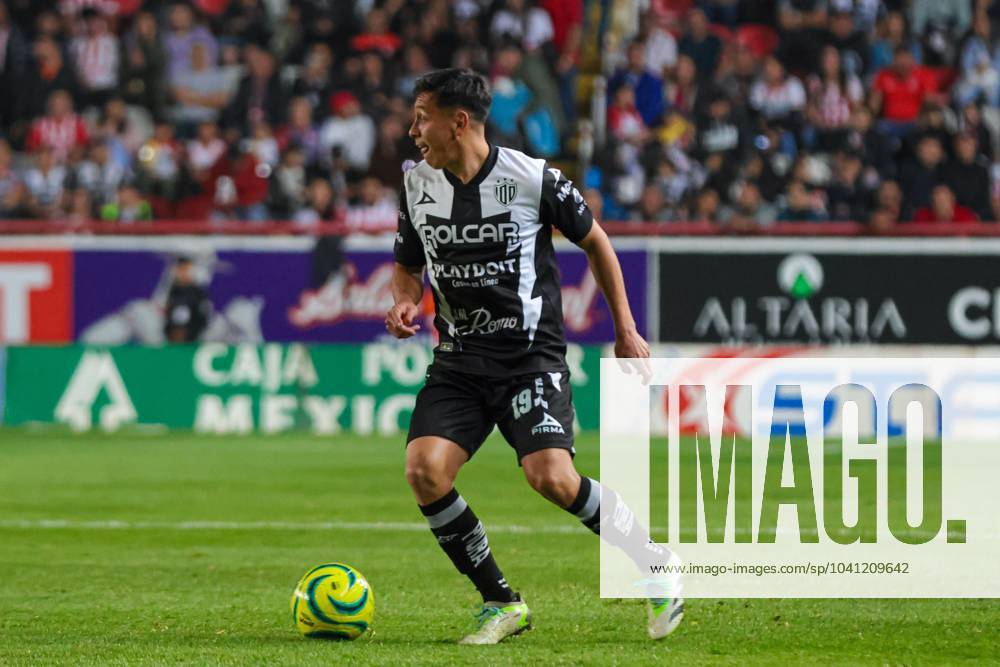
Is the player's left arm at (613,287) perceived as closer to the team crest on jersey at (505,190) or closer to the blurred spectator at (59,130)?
the team crest on jersey at (505,190)

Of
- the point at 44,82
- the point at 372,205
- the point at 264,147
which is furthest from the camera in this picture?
the point at 44,82

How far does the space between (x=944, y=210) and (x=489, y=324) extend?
1301 cm

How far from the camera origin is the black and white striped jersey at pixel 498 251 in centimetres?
675

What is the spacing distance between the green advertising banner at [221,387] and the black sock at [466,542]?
35.8ft

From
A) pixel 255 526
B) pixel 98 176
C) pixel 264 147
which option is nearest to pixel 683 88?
pixel 264 147

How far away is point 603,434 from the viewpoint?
1694cm

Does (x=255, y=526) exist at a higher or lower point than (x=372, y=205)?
lower

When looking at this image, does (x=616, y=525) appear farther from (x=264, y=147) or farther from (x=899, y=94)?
(x=899, y=94)

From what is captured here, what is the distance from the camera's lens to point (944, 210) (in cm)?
1881

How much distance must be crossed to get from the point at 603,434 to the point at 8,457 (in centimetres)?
554

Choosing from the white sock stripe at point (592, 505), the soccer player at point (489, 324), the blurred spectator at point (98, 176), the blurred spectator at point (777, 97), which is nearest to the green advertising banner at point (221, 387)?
the blurred spectator at point (98, 176)

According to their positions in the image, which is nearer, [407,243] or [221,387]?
[407,243]

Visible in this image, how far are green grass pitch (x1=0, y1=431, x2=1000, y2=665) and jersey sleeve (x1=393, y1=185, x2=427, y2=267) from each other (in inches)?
58.8

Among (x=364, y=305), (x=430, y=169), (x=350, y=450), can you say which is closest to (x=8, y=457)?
(x=350, y=450)
